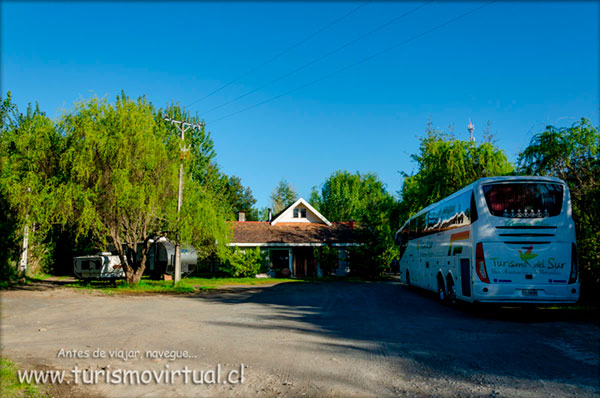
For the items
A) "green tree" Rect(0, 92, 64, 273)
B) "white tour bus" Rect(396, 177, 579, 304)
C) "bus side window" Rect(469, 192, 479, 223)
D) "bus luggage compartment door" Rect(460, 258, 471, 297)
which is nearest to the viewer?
"white tour bus" Rect(396, 177, 579, 304)

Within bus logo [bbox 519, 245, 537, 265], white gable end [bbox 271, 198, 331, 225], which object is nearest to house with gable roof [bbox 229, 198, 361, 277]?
white gable end [bbox 271, 198, 331, 225]

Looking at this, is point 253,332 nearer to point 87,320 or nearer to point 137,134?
point 87,320

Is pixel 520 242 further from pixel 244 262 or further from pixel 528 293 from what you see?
pixel 244 262

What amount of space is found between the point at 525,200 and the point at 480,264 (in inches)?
89.9

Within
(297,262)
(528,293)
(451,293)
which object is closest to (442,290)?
(451,293)

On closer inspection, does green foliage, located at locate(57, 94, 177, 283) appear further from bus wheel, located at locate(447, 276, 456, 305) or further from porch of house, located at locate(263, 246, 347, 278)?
porch of house, located at locate(263, 246, 347, 278)

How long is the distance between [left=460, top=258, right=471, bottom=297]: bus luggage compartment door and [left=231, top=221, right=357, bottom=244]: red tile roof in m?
21.3

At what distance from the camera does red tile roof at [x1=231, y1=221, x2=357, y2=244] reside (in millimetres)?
37281

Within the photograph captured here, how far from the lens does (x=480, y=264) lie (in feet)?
41.0

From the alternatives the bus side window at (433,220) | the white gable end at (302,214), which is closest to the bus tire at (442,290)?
the bus side window at (433,220)

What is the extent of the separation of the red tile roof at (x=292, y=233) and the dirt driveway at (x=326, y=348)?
22.5m

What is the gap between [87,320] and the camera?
11.9m

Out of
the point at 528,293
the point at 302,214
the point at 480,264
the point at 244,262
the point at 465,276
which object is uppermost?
the point at 302,214

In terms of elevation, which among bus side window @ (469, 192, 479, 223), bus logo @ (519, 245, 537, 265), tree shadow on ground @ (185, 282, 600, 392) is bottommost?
tree shadow on ground @ (185, 282, 600, 392)
